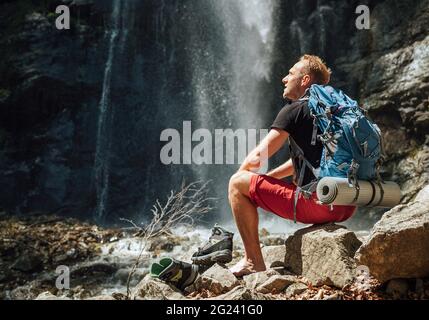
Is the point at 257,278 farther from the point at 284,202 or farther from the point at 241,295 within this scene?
the point at 241,295

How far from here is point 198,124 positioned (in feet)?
58.2

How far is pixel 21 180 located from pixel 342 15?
12109mm

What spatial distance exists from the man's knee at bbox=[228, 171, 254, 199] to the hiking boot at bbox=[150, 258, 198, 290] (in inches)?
26.4

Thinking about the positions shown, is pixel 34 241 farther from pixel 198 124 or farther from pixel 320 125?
pixel 320 125

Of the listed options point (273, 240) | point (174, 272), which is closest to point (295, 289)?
point (174, 272)

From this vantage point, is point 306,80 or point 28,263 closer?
point 306,80

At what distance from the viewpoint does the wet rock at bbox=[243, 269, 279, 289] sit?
3.67 metres

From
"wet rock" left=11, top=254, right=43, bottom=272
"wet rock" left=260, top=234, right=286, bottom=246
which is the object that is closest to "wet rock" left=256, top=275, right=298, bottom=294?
"wet rock" left=260, top=234, right=286, bottom=246

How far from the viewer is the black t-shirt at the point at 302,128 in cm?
361

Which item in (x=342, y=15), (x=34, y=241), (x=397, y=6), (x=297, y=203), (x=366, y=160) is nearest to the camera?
(x=366, y=160)

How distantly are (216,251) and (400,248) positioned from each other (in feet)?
4.95

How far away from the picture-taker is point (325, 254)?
361 centimetres

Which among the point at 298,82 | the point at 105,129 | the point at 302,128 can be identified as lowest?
the point at 302,128

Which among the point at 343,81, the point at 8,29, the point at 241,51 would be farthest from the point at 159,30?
the point at 343,81
